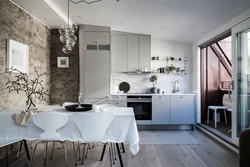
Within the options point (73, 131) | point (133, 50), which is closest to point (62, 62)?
point (133, 50)

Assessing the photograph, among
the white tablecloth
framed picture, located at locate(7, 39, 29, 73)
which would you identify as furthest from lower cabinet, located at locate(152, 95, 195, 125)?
framed picture, located at locate(7, 39, 29, 73)

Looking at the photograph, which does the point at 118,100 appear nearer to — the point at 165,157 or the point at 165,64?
the point at 165,64

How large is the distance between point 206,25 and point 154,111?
2372 mm

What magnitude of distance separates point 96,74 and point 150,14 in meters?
2.06

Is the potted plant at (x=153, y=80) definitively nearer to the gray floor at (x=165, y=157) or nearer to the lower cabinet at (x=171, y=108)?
the lower cabinet at (x=171, y=108)

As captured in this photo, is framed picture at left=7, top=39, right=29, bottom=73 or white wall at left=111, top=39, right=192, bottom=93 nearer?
framed picture at left=7, top=39, right=29, bottom=73

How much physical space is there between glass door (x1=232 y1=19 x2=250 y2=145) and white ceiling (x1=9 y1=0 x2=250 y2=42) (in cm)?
41

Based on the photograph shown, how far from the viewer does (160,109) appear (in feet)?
16.7

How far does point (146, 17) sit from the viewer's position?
408 centimetres

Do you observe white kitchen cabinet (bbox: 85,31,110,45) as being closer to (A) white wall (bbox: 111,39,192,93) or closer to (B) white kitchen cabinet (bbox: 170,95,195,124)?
(A) white wall (bbox: 111,39,192,93)

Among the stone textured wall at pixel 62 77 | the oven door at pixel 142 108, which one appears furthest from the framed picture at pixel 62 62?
the oven door at pixel 142 108

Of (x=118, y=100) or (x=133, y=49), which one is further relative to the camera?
(x=133, y=49)

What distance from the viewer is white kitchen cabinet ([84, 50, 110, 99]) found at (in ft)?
16.6

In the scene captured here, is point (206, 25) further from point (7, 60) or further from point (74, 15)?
point (7, 60)
